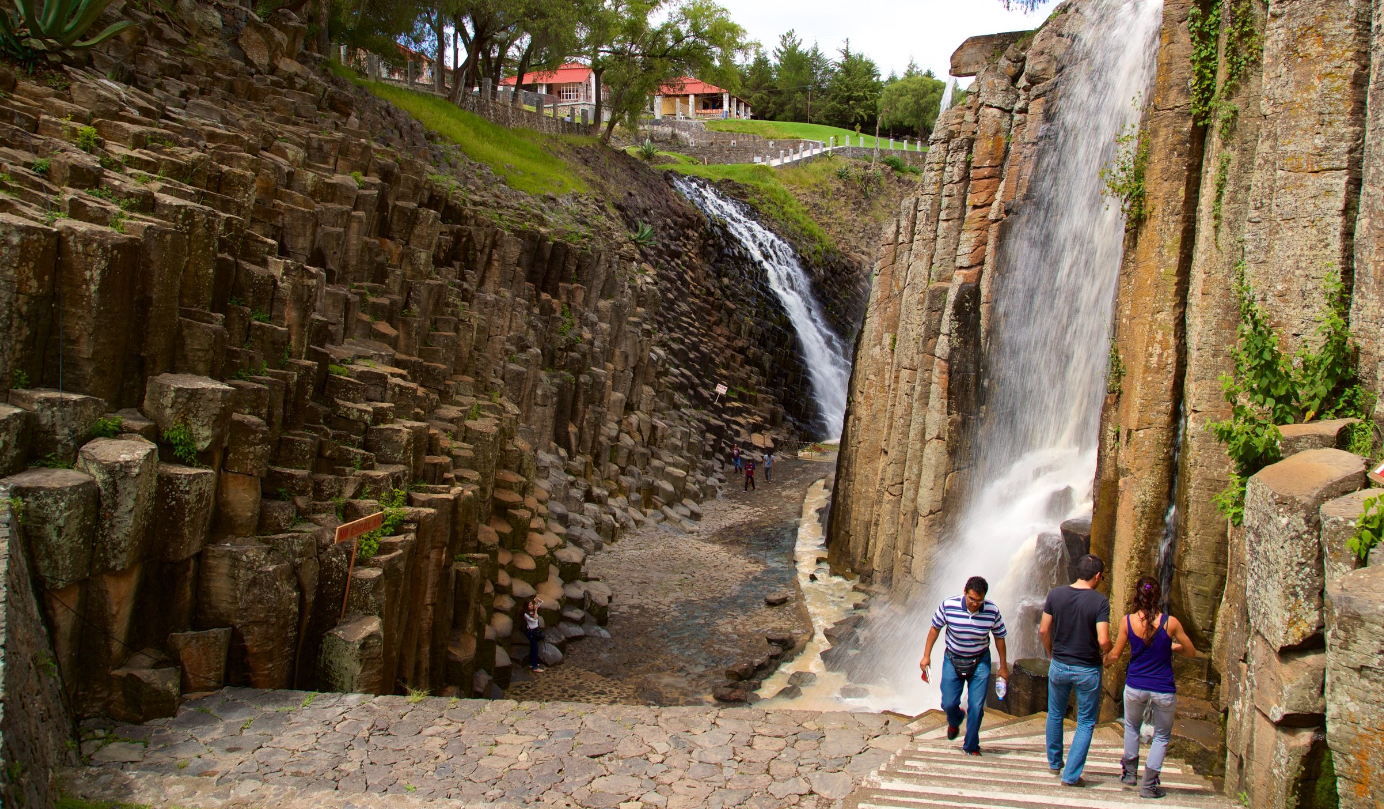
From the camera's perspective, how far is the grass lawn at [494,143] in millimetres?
34844

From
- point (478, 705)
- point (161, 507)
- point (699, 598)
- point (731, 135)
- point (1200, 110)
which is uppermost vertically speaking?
point (731, 135)

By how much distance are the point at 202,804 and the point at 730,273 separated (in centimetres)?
3530

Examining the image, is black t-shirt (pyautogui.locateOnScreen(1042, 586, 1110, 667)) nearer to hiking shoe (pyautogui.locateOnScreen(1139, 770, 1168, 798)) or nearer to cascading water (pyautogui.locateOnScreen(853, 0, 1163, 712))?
hiking shoe (pyautogui.locateOnScreen(1139, 770, 1168, 798))

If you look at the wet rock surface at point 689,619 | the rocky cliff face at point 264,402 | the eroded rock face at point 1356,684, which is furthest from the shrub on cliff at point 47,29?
the eroded rock face at point 1356,684

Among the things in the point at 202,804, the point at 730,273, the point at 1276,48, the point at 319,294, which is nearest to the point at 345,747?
the point at 202,804

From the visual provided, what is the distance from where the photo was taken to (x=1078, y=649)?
674cm

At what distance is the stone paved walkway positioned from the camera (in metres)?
7.18

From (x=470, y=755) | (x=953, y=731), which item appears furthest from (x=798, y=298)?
(x=470, y=755)

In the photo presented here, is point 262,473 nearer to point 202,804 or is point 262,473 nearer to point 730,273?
point 202,804

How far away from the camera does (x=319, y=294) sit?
14.9m

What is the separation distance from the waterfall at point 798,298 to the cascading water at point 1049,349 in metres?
22.3

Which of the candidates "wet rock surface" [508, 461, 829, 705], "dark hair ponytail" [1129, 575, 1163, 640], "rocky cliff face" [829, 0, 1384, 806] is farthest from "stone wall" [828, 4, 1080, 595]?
"dark hair ponytail" [1129, 575, 1163, 640]

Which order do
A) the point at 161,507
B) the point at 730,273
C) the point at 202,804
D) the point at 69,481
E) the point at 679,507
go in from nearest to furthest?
1. the point at 202,804
2. the point at 69,481
3. the point at 161,507
4. the point at 679,507
5. the point at 730,273

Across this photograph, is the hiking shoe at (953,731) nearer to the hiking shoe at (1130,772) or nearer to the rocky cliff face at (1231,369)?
the hiking shoe at (1130,772)
